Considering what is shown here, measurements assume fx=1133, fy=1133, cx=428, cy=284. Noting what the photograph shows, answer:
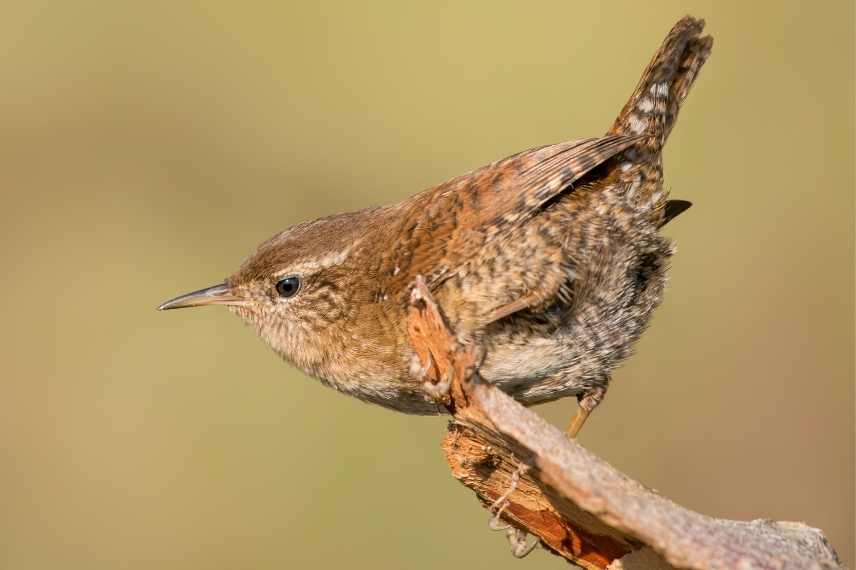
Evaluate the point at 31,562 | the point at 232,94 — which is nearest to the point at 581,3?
the point at 232,94

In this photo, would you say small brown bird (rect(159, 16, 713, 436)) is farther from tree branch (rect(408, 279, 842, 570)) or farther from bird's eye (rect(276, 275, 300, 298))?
tree branch (rect(408, 279, 842, 570))

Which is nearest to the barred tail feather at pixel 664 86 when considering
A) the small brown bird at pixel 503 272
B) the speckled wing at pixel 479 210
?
the small brown bird at pixel 503 272

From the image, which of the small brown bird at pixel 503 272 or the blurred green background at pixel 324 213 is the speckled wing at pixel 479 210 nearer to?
the small brown bird at pixel 503 272

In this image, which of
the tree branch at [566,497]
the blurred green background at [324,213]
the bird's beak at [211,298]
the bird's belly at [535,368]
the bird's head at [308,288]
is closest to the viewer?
the tree branch at [566,497]

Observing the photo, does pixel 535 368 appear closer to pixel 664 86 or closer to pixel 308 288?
pixel 308 288

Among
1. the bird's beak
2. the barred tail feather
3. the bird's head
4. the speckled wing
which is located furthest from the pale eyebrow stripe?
the barred tail feather

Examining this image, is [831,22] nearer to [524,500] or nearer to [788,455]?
[788,455]

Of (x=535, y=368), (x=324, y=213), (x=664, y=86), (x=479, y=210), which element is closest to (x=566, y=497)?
(x=535, y=368)
